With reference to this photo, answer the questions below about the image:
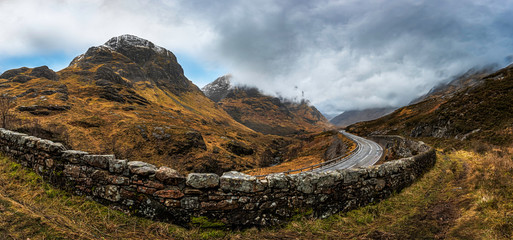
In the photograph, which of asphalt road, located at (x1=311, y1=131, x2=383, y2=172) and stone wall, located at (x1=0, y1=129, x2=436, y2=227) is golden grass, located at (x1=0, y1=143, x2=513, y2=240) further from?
asphalt road, located at (x1=311, y1=131, x2=383, y2=172)

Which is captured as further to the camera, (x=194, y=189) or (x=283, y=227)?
(x=283, y=227)

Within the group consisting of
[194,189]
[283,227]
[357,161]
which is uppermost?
[194,189]

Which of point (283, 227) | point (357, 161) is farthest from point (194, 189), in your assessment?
point (357, 161)

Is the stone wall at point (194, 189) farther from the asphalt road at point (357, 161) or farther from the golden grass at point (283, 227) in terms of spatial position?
the asphalt road at point (357, 161)

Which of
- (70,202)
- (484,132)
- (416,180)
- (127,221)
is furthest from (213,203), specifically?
(484,132)

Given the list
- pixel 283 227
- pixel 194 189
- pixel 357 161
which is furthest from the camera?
pixel 357 161

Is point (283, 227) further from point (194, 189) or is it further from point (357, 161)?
point (357, 161)

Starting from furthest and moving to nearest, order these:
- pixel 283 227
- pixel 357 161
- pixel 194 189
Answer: pixel 357 161
pixel 283 227
pixel 194 189

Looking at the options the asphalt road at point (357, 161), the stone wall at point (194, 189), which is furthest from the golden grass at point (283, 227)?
the asphalt road at point (357, 161)

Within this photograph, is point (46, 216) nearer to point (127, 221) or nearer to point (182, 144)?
point (127, 221)

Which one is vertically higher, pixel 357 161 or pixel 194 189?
pixel 194 189

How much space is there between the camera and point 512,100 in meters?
30.0

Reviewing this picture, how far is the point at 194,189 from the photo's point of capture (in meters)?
5.14

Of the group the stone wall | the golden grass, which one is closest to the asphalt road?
the golden grass
